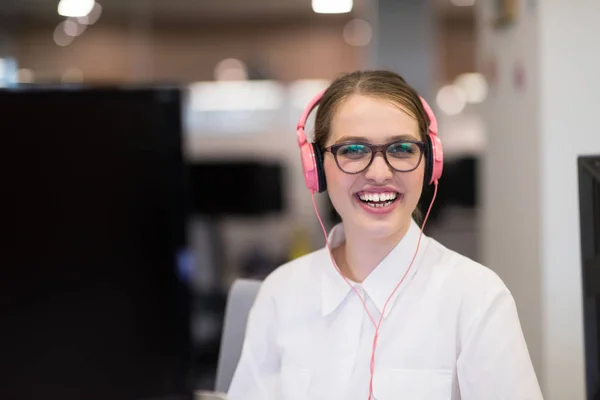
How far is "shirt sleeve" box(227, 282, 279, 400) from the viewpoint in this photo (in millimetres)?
1372

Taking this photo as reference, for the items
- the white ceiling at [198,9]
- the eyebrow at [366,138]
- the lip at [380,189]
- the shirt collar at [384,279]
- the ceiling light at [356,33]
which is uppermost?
the white ceiling at [198,9]

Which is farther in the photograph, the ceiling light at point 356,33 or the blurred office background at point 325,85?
the ceiling light at point 356,33

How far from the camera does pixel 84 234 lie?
4.60ft

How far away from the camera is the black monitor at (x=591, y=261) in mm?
1185

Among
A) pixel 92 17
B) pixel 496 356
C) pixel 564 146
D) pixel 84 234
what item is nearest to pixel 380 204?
pixel 496 356

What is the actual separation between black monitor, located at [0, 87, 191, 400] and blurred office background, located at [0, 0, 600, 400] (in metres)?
0.05

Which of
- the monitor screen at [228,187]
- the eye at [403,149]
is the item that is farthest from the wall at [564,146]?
the monitor screen at [228,187]

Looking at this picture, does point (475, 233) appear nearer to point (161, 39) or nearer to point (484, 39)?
point (484, 39)

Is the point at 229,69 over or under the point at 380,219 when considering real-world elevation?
over

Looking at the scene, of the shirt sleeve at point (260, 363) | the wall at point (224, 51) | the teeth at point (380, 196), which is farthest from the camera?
the wall at point (224, 51)

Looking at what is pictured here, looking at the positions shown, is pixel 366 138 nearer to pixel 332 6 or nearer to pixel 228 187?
pixel 228 187

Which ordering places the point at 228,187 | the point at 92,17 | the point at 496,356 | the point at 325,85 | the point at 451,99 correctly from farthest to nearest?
1. the point at 451,99
2. the point at 92,17
3. the point at 325,85
4. the point at 228,187
5. the point at 496,356

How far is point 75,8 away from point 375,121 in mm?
5871

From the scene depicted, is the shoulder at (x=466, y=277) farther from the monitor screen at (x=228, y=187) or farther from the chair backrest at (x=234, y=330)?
the monitor screen at (x=228, y=187)
